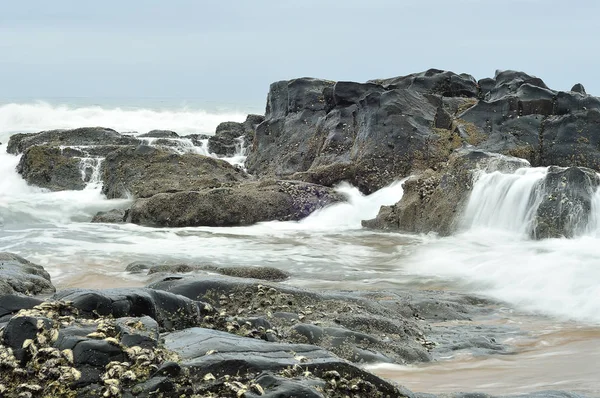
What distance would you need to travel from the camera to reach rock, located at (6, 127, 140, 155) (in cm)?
2672

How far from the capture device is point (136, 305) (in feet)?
16.0

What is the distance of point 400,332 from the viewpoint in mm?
6609

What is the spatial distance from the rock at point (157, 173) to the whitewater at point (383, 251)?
2.10ft

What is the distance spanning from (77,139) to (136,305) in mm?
23332

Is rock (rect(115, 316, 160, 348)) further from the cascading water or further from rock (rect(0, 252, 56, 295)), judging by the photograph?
the cascading water

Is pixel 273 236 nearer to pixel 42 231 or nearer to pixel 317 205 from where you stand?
pixel 317 205

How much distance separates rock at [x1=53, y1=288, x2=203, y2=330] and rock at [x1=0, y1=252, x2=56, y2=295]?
255cm

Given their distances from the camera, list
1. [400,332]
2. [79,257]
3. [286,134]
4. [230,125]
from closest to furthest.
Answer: [400,332]
[79,257]
[286,134]
[230,125]

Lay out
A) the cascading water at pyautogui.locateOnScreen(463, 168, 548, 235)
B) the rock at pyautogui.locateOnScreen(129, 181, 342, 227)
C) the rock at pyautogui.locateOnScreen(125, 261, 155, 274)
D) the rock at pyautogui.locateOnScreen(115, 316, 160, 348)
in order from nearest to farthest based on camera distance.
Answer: the rock at pyautogui.locateOnScreen(115, 316, 160, 348) → the rock at pyautogui.locateOnScreen(125, 261, 155, 274) → the cascading water at pyautogui.locateOnScreen(463, 168, 548, 235) → the rock at pyautogui.locateOnScreen(129, 181, 342, 227)

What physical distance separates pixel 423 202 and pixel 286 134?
32.1 ft

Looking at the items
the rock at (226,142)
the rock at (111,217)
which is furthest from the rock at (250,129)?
the rock at (111,217)

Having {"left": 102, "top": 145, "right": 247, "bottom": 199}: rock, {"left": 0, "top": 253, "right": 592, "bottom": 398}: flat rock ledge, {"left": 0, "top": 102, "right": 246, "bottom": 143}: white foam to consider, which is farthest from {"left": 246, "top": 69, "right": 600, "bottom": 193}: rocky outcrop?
{"left": 0, "top": 102, "right": 246, "bottom": 143}: white foam

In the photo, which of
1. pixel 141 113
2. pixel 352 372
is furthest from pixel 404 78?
pixel 141 113

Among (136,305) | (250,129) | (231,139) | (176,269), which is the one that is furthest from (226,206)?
(250,129)
